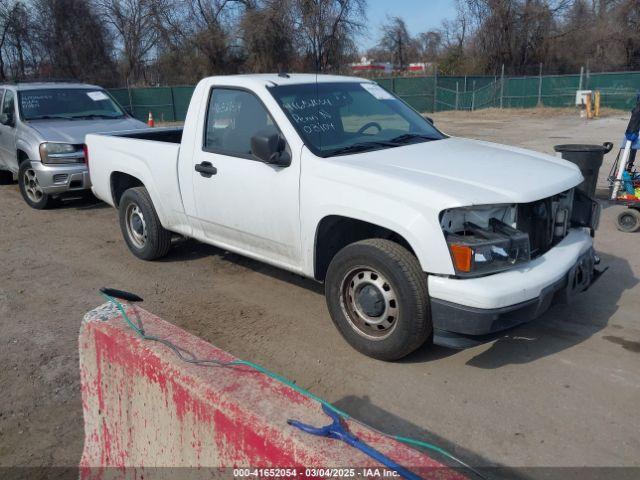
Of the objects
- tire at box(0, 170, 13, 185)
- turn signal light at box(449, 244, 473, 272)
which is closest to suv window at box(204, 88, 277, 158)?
turn signal light at box(449, 244, 473, 272)

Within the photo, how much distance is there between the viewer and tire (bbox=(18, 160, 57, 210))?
8914mm

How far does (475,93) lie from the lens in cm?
3338

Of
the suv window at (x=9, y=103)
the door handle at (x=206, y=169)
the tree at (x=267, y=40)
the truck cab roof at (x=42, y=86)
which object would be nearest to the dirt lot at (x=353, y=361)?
the door handle at (x=206, y=169)

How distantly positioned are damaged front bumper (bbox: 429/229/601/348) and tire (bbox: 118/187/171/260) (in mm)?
3406

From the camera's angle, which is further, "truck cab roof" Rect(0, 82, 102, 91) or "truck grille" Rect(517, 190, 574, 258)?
"truck cab roof" Rect(0, 82, 102, 91)

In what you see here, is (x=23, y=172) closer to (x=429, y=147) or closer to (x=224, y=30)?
(x=429, y=147)

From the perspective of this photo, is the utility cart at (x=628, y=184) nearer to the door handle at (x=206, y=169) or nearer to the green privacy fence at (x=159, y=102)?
the door handle at (x=206, y=169)

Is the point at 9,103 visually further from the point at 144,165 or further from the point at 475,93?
the point at 475,93

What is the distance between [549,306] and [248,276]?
9.70ft

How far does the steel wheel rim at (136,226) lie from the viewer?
6262 millimetres

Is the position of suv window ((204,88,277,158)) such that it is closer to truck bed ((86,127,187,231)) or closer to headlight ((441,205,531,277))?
truck bed ((86,127,187,231))

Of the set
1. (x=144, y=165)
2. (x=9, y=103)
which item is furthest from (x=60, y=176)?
(x=144, y=165)

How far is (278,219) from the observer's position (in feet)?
15.0

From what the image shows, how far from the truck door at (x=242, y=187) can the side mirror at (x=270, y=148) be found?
0.25 ft
